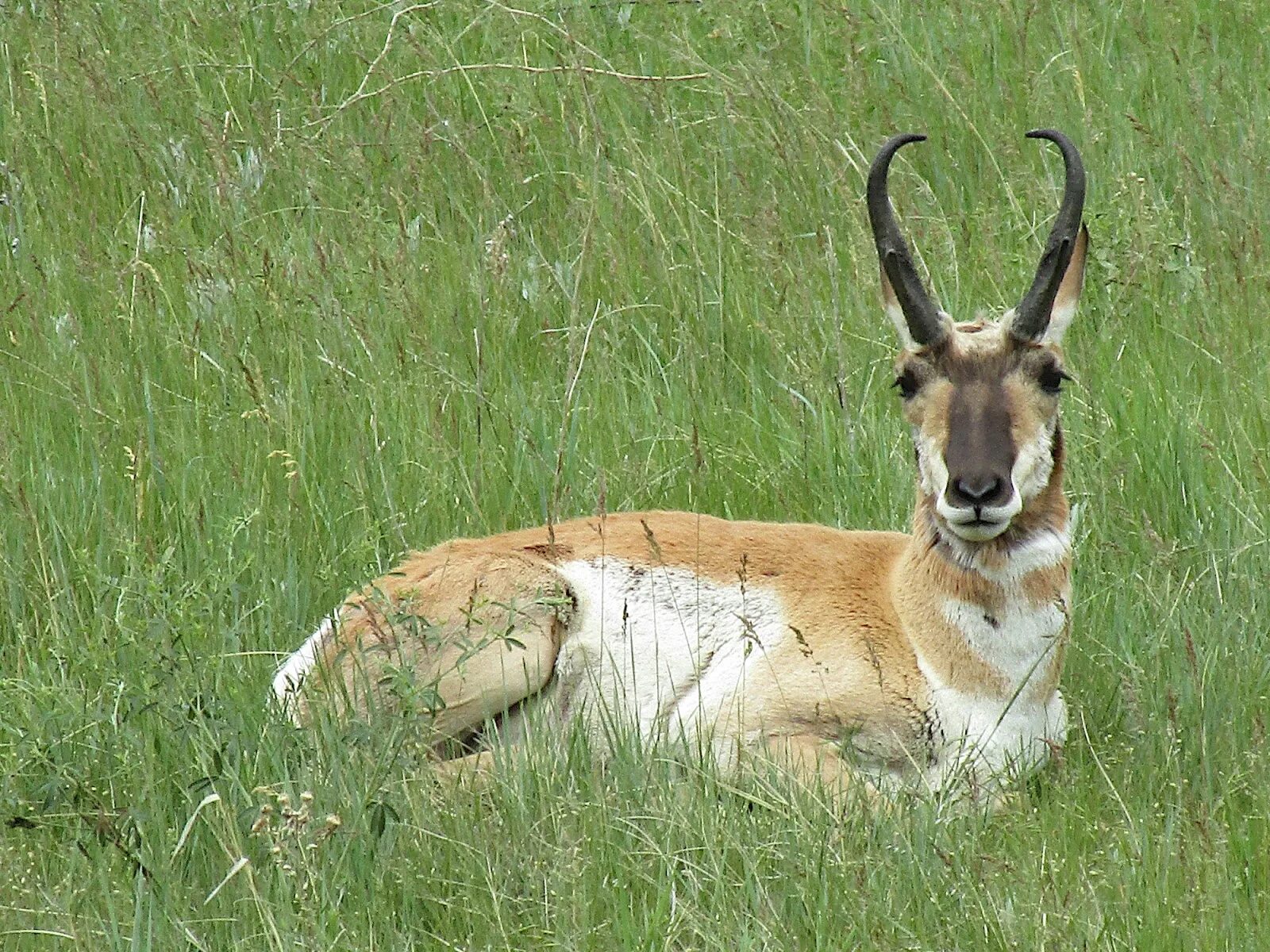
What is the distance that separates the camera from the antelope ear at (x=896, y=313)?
15.4ft

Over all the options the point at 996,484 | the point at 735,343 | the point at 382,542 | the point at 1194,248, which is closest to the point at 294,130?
the point at 735,343

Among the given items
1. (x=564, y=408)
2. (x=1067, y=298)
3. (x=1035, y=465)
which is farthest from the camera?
(x=564, y=408)

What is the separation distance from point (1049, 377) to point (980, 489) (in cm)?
45

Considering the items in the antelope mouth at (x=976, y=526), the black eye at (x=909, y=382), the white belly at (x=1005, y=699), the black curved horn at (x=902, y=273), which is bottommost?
the white belly at (x=1005, y=699)

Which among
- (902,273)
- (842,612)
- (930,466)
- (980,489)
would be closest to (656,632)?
(842,612)

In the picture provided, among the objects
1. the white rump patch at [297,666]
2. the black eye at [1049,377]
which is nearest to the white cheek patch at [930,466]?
the black eye at [1049,377]

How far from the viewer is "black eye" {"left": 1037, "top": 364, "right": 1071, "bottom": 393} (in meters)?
4.52

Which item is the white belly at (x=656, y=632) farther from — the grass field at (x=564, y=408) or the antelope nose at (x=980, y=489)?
the antelope nose at (x=980, y=489)

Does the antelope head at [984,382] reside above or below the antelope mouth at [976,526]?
above

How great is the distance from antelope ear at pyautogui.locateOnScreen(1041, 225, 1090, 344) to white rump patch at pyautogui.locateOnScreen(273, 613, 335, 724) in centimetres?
188

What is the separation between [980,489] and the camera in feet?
13.9

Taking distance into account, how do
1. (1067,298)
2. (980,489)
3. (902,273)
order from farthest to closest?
(1067,298) < (902,273) < (980,489)

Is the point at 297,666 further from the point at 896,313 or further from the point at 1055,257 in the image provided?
the point at 1055,257

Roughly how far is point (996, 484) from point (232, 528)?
68.9 inches
